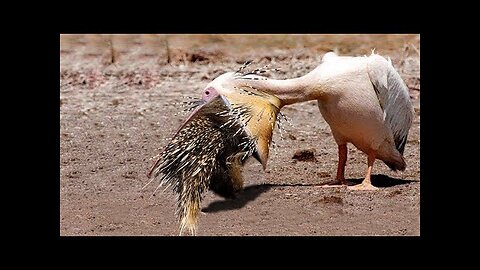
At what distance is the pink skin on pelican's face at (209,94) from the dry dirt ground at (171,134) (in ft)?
3.15

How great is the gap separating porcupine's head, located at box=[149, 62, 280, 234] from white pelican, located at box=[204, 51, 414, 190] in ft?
0.17

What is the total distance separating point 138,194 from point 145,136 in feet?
7.34

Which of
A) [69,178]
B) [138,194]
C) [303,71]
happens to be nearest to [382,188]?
[138,194]

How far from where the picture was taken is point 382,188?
7266mm

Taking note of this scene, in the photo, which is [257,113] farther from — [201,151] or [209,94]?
[201,151]

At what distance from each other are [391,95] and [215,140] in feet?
5.47

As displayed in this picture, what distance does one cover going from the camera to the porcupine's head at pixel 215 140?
6445 mm

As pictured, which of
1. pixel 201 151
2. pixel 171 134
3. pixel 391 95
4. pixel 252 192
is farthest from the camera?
pixel 171 134

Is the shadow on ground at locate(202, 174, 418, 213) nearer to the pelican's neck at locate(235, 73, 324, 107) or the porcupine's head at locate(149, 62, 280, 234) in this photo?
the porcupine's head at locate(149, 62, 280, 234)

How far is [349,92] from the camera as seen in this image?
677 centimetres

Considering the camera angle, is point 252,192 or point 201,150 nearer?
point 201,150

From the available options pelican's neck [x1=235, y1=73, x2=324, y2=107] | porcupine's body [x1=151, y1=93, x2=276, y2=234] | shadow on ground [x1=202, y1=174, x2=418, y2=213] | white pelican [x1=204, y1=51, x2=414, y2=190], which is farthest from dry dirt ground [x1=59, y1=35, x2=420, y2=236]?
pelican's neck [x1=235, y1=73, x2=324, y2=107]

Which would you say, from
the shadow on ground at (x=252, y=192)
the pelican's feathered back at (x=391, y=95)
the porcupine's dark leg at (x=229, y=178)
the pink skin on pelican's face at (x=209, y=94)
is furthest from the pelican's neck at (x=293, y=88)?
the shadow on ground at (x=252, y=192)

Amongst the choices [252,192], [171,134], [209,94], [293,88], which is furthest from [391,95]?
[171,134]
